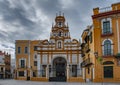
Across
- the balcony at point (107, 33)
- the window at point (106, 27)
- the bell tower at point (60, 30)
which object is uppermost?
the bell tower at point (60, 30)

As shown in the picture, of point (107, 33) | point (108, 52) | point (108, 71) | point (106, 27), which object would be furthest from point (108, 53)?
point (106, 27)

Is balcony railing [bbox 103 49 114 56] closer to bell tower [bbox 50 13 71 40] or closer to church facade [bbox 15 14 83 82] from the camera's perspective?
church facade [bbox 15 14 83 82]

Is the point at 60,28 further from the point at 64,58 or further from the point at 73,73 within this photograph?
the point at 73,73

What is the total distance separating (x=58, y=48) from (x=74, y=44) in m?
3.90

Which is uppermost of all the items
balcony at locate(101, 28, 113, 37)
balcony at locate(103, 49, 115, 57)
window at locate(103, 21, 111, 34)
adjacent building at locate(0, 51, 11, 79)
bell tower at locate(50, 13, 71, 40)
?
bell tower at locate(50, 13, 71, 40)

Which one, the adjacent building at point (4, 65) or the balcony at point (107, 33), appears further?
the adjacent building at point (4, 65)

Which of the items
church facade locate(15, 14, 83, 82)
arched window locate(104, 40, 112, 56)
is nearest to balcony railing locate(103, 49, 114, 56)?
arched window locate(104, 40, 112, 56)

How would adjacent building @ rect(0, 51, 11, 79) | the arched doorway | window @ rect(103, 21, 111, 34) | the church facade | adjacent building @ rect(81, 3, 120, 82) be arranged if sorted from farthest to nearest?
adjacent building @ rect(0, 51, 11, 79), the arched doorway, the church facade, window @ rect(103, 21, 111, 34), adjacent building @ rect(81, 3, 120, 82)

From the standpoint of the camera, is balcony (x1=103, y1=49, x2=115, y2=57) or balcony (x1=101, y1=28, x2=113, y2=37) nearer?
balcony (x1=103, y1=49, x2=115, y2=57)

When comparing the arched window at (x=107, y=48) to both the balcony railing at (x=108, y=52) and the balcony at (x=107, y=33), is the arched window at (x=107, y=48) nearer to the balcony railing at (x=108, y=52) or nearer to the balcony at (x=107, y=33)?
the balcony railing at (x=108, y=52)

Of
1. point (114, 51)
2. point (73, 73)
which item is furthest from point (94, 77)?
point (73, 73)

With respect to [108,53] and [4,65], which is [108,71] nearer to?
[108,53]

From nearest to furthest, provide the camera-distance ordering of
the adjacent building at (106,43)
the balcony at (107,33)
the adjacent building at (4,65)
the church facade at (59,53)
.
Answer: the adjacent building at (106,43), the balcony at (107,33), the church facade at (59,53), the adjacent building at (4,65)

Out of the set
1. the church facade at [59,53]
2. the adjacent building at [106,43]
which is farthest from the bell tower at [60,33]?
the adjacent building at [106,43]
